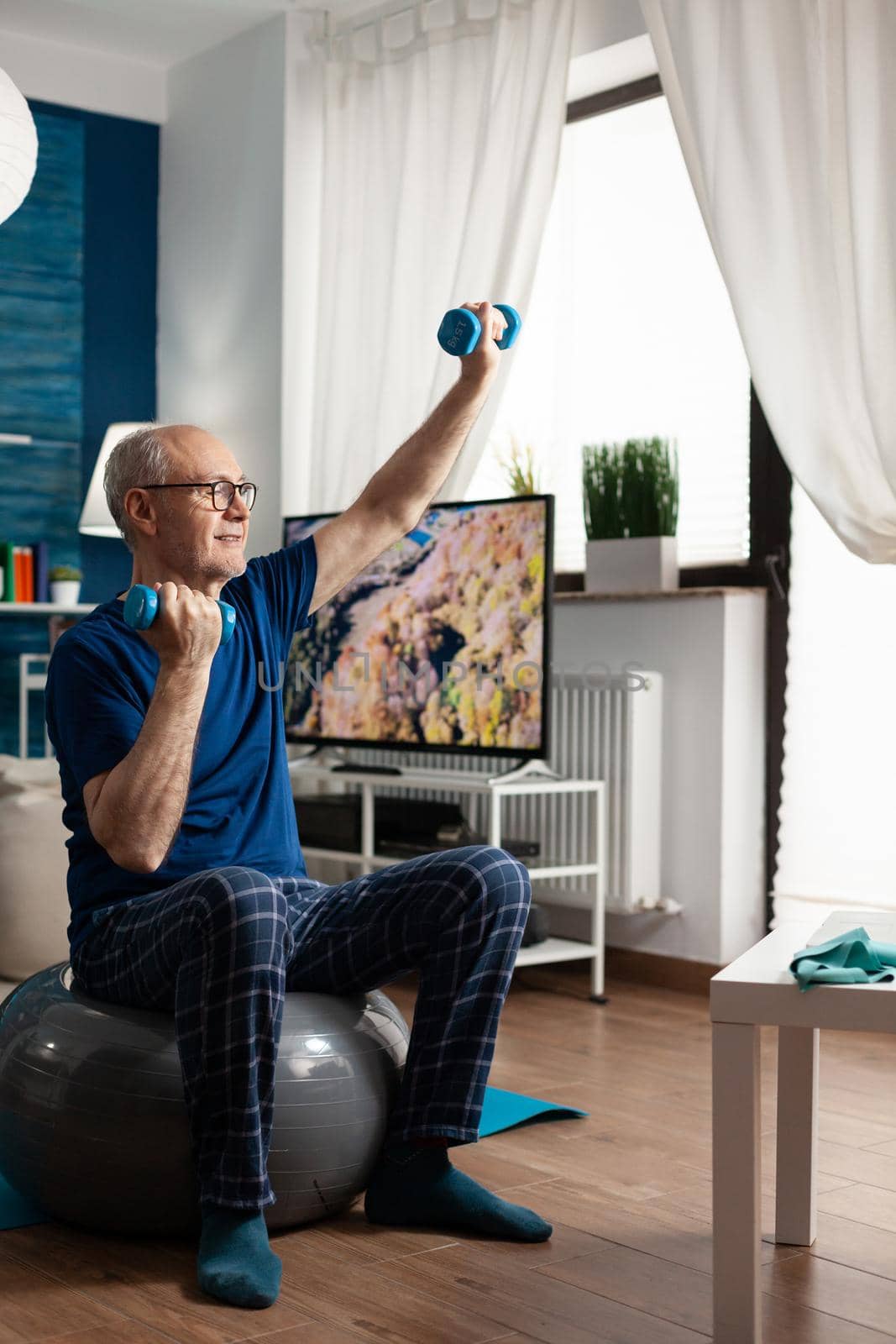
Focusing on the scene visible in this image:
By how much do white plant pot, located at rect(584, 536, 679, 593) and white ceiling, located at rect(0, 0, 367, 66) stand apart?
1.88 m

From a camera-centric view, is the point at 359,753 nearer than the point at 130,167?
Yes

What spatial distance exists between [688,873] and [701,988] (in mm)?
279

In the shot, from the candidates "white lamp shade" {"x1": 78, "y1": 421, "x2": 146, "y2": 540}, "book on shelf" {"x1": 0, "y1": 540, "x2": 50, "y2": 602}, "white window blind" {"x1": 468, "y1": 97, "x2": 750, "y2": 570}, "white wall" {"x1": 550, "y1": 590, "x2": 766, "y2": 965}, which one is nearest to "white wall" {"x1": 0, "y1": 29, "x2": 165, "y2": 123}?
"white lamp shade" {"x1": 78, "y1": 421, "x2": 146, "y2": 540}

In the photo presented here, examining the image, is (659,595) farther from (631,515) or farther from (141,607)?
(141,607)

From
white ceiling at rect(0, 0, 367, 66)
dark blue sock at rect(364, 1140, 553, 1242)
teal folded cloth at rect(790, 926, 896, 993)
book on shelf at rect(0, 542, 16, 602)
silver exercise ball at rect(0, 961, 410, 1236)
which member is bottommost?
dark blue sock at rect(364, 1140, 553, 1242)

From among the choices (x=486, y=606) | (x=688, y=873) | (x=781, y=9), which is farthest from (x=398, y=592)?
(x=781, y=9)

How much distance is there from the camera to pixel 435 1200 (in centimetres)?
204

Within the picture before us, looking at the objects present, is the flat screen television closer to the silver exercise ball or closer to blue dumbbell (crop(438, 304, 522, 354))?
blue dumbbell (crop(438, 304, 522, 354))

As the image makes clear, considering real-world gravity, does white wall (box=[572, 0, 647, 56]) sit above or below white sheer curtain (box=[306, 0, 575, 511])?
above

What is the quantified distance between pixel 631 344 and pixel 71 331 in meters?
2.02

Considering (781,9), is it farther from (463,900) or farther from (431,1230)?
(431,1230)

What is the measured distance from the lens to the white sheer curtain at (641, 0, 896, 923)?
10.3ft

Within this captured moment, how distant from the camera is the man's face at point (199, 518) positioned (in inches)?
83.4

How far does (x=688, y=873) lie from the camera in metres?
3.78
